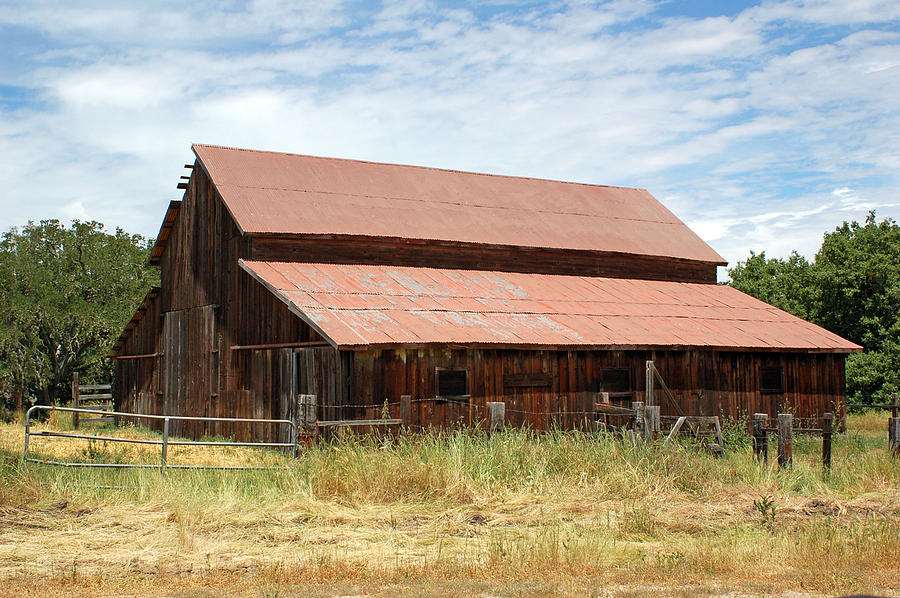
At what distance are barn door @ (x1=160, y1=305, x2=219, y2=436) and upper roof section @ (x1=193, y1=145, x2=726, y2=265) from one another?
3371 mm

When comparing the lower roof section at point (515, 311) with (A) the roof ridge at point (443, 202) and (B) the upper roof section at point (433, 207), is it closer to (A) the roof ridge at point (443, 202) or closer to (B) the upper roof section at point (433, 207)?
(B) the upper roof section at point (433, 207)

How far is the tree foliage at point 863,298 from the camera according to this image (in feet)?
112

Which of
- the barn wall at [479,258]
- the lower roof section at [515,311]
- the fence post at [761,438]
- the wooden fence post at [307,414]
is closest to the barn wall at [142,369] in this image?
the barn wall at [479,258]

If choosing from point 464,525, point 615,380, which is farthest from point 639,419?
point 615,380

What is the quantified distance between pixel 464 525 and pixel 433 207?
16.9 m

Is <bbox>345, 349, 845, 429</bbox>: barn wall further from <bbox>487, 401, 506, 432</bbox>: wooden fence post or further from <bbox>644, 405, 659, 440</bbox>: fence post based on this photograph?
<bbox>644, 405, 659, 440</bbox>: fence post

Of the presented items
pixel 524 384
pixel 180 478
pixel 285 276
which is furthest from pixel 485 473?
pixel 285 276

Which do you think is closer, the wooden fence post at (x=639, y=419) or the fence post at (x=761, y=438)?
the fence post at (x=761, y=438)

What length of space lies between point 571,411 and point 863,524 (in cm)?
1090

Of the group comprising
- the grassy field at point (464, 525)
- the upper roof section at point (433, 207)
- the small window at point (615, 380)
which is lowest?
the grassy field at point (464, 525)

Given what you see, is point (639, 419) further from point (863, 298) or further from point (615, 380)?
point (863, 298)

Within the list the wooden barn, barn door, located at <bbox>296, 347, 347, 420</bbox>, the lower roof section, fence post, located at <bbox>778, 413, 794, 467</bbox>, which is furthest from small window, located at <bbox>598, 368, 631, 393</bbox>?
fence post, located at <bbox>778, 413, 794, 467</bbox>

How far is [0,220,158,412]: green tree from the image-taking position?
1328 inches

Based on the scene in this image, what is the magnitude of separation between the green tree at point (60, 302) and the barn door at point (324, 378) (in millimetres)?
17848
